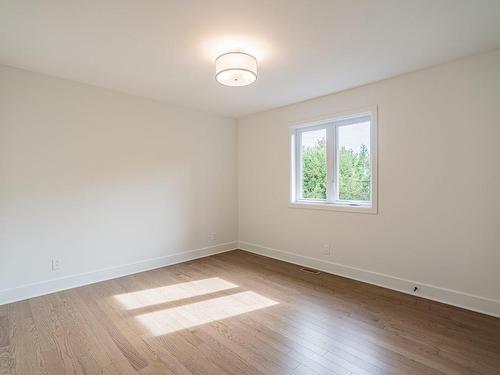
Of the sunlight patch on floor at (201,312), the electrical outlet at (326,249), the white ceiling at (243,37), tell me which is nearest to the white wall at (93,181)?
the white ceiling at (243,37)

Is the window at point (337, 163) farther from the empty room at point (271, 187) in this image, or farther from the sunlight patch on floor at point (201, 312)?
the sunlight patch on floor at point (201, 312)

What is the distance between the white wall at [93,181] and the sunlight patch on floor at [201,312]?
53.2 inches

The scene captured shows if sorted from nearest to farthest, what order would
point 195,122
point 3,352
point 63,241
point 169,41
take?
→ point 3,352 → point 169,41 → point 63,241 → point 195,122

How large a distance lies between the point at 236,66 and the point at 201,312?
235 cm

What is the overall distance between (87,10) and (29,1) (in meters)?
0.36

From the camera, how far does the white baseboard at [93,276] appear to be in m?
2.75

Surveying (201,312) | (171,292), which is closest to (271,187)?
(171,292)

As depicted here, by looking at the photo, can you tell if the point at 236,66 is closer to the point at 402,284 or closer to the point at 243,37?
the point at 243,37

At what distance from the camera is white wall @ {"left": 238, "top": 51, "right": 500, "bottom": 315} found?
2.44 meters

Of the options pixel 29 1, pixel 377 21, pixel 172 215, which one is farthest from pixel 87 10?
pixel 172 215

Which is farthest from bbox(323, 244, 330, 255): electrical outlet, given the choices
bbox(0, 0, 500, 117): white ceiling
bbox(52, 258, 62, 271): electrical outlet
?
bbox(52, 258, 62, 271): electrical outlet

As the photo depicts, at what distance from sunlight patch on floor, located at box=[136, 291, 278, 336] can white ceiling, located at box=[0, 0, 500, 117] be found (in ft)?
8.14

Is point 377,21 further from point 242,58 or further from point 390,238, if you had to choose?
point 390,238

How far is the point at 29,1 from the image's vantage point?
1779 millimetres
